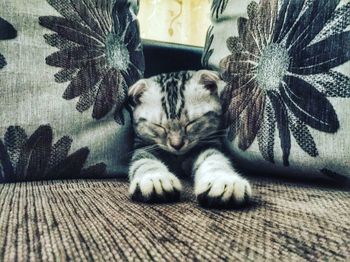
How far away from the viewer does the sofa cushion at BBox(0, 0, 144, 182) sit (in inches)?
28.2

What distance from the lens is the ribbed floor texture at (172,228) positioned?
34cm

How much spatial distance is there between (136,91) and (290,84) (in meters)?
0.38

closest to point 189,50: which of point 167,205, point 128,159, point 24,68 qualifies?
point 128,159

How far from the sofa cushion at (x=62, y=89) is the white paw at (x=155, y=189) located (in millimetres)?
232

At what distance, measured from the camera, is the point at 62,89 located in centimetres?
76

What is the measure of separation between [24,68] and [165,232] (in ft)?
1.61

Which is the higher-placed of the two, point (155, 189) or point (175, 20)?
point (175, 20)

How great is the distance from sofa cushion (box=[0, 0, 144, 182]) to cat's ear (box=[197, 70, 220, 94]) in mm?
191

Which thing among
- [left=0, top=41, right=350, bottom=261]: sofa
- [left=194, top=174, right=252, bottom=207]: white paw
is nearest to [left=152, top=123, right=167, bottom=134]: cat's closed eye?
[left=0, top=41, right=350, bottom=261]: sofa

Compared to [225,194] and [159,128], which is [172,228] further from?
[159,128]

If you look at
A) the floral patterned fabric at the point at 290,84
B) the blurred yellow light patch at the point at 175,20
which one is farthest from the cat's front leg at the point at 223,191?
the blurred yellow light patch at the point at 175,20

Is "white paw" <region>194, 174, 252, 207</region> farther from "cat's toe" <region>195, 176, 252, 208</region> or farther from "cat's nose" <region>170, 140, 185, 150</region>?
"cat's nose" <region>170, 140, 185, 150</region>

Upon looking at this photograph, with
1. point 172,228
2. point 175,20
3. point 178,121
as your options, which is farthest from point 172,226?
point 175,20

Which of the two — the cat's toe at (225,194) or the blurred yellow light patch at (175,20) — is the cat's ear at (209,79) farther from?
the blurred yellow light patch at (175,20)
